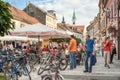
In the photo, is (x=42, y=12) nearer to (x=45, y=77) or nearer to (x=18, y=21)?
(x=18, y=21)

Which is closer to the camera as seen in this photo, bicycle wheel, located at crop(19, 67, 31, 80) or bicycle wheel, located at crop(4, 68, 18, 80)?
bicycle wheel, located at crop(4, 68, 18, 80)

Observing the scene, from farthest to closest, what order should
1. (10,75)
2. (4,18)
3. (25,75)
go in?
(4,18)
(25,75)
(10,75)

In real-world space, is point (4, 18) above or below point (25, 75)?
above

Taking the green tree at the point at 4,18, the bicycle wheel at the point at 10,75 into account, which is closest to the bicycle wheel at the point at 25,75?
the bicycle wheel at the point at 10,75

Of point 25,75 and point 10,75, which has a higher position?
point 10,75

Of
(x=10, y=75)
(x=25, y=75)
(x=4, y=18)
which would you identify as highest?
(x=4, y=18)

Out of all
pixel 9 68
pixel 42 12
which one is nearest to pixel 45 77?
pixel 9 68

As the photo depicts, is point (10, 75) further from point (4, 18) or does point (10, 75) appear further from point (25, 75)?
point (4, 18)

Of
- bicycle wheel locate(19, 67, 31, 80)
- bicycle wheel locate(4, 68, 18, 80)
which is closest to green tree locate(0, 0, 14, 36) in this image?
bicycle wheel locate(19, 67, 31, 80)

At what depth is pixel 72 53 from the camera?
19.1m

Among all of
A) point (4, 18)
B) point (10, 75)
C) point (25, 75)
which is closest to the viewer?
point (10, 75)

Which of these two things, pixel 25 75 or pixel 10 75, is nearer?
pixel 10 75

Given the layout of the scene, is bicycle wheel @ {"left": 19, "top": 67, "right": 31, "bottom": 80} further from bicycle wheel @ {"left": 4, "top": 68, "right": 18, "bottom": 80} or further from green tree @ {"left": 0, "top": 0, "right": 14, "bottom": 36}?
green tree @ {"left": 0, "top": 0, "right": 14, "bottom": 36}

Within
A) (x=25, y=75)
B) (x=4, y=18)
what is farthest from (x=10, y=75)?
(x=4, y=18)
